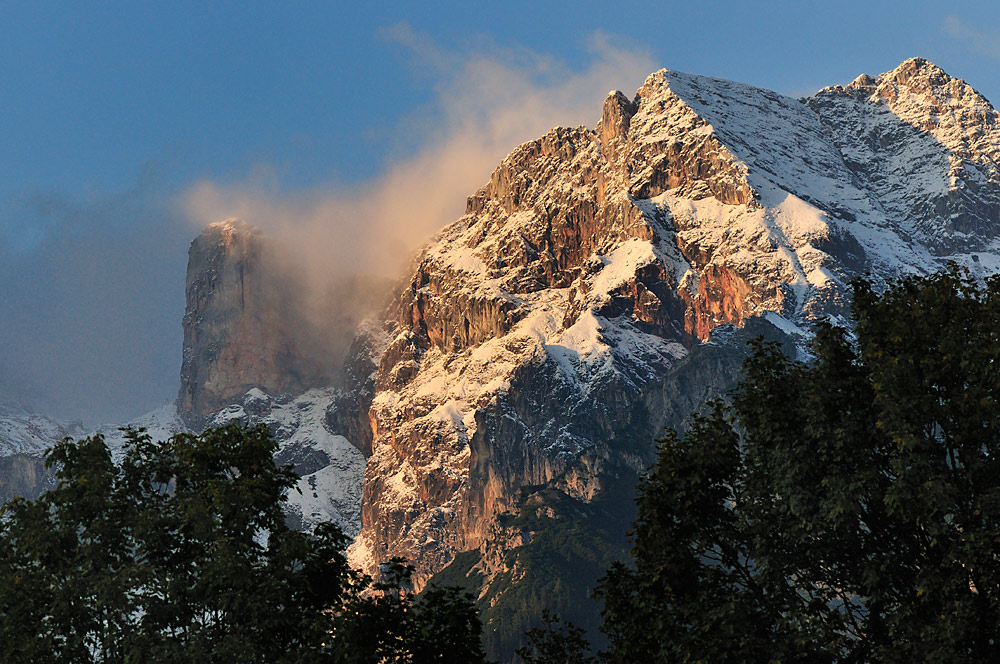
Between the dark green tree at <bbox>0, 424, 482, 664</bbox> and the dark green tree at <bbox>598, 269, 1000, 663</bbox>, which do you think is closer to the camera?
the dark green tree at <bbox>598, 269, 1000, 663</bbox>

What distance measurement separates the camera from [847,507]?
172 feet

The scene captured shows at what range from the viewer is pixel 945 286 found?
2235 inches

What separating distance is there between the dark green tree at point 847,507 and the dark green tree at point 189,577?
11853 millimetres

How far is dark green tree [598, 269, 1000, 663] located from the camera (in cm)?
5091

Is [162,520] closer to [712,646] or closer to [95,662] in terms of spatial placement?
[95,662]

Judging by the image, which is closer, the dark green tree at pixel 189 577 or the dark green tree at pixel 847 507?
the dark green tree at pixel 847 507

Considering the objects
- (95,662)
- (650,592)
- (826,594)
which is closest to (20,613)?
(95,662)

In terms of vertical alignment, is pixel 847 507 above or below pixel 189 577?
below

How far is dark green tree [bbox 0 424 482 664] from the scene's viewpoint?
186ft

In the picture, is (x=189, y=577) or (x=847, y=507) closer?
(x=847, y=507)

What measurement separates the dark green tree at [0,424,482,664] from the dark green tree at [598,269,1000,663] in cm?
1185

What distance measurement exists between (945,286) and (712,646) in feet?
64.3

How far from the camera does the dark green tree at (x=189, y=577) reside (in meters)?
56.7

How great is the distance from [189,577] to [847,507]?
30.5 metres
